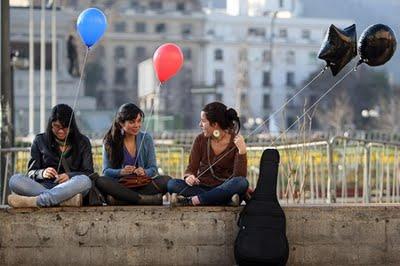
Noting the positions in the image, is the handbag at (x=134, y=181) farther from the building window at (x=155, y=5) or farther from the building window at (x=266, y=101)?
the building window at (x=266, y=101)

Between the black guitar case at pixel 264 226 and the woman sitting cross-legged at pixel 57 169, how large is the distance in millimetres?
1425

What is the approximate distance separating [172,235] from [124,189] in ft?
1.94

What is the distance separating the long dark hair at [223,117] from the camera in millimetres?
9109

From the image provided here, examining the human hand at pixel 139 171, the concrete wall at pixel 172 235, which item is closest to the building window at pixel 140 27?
the human hand at pixel 139 171

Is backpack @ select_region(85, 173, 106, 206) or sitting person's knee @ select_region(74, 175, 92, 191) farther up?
sitting person's knee @ select_region(74, 175, 92, 191)

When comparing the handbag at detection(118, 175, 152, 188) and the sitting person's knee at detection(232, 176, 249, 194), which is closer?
the sitting person's knee at detection(232, 176, 249, 194)

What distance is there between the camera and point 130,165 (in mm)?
9312

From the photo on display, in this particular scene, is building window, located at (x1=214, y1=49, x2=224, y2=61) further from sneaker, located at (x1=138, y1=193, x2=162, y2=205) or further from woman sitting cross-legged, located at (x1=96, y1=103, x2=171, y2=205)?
sneaker, located at (x1=138, y1=193, x2=162, y2=205)

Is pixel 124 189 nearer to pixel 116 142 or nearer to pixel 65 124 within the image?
pixel 116 142

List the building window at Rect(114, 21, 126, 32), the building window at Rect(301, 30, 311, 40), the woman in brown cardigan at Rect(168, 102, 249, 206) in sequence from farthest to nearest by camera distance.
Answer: the building window at Rect(301, 30, 311, 40), the building window at Rect(114, 21, 126, 32), the woman in brown cardigan at Rect(168, 102, 249, 206)

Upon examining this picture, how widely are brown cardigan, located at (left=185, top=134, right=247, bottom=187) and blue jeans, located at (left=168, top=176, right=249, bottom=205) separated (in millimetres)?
106

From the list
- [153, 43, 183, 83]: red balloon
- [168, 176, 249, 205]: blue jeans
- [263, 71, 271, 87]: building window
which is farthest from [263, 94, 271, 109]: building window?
[168, 176, 249, 205]: blue jeans

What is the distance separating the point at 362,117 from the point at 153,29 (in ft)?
103

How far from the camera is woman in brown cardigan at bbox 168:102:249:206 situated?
8891mm
